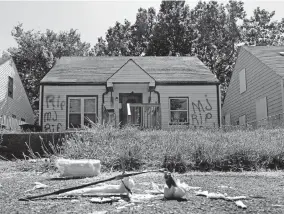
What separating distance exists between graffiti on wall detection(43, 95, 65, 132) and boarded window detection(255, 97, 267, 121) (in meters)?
9.89

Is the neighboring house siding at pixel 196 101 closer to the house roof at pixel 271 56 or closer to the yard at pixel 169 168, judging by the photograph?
the house roof at pixel 271 56

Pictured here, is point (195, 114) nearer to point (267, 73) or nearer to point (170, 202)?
point (267, 73)

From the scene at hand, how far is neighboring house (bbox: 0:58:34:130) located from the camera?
1831 cm

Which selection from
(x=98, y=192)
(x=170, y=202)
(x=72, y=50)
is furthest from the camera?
(x=72, y=50)

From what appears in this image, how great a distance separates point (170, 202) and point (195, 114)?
1334 cm

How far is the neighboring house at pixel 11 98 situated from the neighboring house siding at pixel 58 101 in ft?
7.75

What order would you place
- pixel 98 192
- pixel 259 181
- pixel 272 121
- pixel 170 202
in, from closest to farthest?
pixel 170 202 < pixel 98 192 < pixel 259 181 < pixel 272 121

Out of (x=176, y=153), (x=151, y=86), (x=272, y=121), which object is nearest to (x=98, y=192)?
(x=176, y=153)

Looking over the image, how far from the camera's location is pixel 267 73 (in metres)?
16.6

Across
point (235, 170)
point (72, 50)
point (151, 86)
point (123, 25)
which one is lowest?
point (235, 170)

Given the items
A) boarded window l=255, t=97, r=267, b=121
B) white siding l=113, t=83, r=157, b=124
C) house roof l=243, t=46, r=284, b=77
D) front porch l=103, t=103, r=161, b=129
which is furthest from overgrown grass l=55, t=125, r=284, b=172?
boarded window l=255, t=97, r=267, b=121

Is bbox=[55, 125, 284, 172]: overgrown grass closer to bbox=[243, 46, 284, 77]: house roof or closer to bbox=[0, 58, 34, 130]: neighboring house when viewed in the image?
bbox=[243, 46, 284, 77]: house roof

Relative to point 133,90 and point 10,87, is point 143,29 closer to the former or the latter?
point 10,87

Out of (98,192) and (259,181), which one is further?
(259,181)
